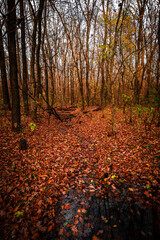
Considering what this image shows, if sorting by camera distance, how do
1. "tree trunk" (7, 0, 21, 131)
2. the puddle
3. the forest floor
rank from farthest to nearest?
"tree trunk" (7, 0, 21, 131) → the forest floor → the puddle

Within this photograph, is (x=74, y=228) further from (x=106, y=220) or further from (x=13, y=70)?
(x=13, y=70)

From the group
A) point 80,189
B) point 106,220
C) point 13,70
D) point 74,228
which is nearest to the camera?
point 74,228

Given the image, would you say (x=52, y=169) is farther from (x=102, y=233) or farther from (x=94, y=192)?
(x=102, y=233)

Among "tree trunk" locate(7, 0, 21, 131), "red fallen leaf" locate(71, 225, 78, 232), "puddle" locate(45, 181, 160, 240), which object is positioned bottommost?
"red fallen leaf" locate(71, 225, 78, 232)

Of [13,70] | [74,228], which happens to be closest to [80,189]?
[74,228]

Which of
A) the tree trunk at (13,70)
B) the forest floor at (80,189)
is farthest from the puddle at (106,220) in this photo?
the tree trunk at (13,70)

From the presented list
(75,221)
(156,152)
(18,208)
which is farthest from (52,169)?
(156,152)

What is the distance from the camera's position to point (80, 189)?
368 centimetres

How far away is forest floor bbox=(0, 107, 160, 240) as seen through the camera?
2.56 metres

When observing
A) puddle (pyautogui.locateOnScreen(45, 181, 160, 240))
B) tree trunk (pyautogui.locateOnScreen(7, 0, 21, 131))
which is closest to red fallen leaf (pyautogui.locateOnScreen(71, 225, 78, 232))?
puddle (pyautogui.locateOnScreen(45, 181, 160, 240))

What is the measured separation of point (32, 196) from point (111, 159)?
3367mm

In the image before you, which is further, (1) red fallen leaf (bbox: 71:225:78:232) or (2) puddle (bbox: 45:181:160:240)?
(1) red fallen leaf (bbox: 71:225:78:232)

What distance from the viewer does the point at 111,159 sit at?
16.5ft

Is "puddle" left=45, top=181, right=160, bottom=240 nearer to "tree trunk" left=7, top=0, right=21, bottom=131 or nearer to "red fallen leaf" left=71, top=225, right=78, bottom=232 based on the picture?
"red fallen leaf" left=71, top=225, right=78, bottom=232
